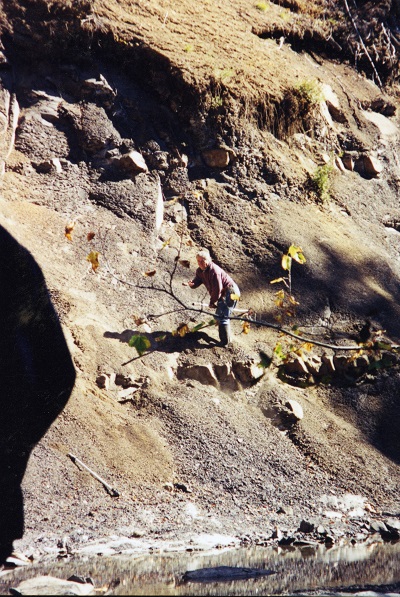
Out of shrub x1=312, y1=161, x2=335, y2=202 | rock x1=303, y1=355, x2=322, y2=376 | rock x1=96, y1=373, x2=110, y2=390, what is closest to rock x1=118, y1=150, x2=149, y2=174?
shrub x1=312, y1=161, x2=335, y2=202

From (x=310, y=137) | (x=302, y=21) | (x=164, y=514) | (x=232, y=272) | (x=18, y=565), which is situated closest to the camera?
(x=18, y=565)

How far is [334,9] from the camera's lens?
671 inches

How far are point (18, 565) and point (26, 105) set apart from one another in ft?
27.6

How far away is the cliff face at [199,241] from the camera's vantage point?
8.50m

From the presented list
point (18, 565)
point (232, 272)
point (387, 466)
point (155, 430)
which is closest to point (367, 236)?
point (232, 272)

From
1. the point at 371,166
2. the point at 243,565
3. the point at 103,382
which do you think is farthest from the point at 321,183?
the point at 243,565

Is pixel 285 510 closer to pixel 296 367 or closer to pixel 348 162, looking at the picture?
pixel 296 367

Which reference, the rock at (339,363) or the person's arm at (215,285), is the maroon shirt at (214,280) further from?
the rock at (339,363)

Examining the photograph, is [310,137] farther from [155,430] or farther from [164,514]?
[164,514]

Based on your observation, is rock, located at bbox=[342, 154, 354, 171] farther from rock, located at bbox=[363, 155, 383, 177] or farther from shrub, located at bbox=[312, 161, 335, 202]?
shrub, located at bbox=[312, 161, 335, 202]

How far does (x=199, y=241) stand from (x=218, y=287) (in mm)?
2253

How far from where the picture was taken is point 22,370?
880 cm

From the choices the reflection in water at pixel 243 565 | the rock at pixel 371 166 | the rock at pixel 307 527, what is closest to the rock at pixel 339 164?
the rock at pixel 371 166

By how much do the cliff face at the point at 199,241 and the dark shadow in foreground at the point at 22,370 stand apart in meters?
0.18
